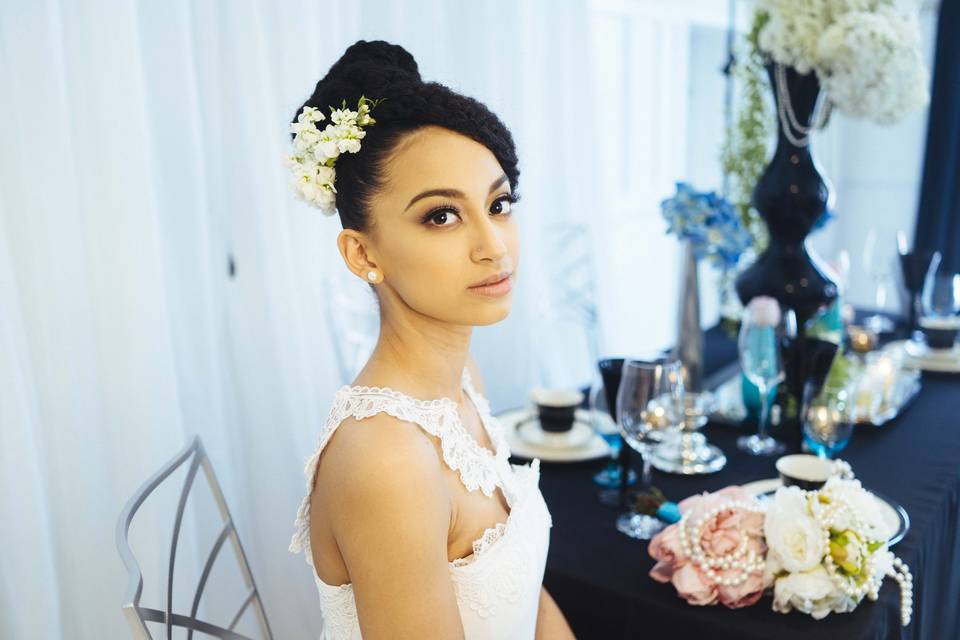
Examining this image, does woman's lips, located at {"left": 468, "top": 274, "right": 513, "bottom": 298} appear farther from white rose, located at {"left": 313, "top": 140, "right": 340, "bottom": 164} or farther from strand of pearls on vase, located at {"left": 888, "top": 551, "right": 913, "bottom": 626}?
strand of pearls on vase, located at {"left": 888, "top": 551, "right": 913, "bottom": 626}

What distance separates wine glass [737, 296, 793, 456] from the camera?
62.5 inches

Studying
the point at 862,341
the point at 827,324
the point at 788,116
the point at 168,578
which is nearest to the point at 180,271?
the point at 168,578

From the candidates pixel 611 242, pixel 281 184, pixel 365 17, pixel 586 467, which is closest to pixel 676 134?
pixel 611 242

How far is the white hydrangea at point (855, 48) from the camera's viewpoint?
170 cm

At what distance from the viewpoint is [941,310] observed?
218 centimetres

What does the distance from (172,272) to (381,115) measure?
1101 mm

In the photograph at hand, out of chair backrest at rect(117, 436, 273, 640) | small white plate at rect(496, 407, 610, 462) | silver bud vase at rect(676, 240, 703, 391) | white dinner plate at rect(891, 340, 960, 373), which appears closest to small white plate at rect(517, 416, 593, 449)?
small white plate at rect(496, 407, 610, 462)

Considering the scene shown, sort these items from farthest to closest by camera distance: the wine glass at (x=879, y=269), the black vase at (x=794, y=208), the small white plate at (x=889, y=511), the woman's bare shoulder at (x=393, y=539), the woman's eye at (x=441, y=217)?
the wine glass at (x=879, y=269), the black vase at (x=794, y=208), the small white plate at (x=889, y=511), the woman's eye at (x=441, y=217), the woman's bare shoulder at (x=393, y=539)

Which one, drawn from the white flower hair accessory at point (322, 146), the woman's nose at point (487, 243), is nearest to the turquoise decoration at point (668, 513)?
the woman's nose at point (487, 243)

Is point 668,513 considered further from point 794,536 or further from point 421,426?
point 421,426

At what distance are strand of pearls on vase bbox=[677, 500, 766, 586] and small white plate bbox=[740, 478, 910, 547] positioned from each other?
0.23 meters

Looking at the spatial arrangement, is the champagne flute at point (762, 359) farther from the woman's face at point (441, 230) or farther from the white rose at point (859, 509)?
the woman's face at point (441, 230)

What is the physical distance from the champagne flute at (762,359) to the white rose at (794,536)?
21.0 inches

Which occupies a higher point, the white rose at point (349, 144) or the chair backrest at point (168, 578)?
the white rose at point (349, 144)
